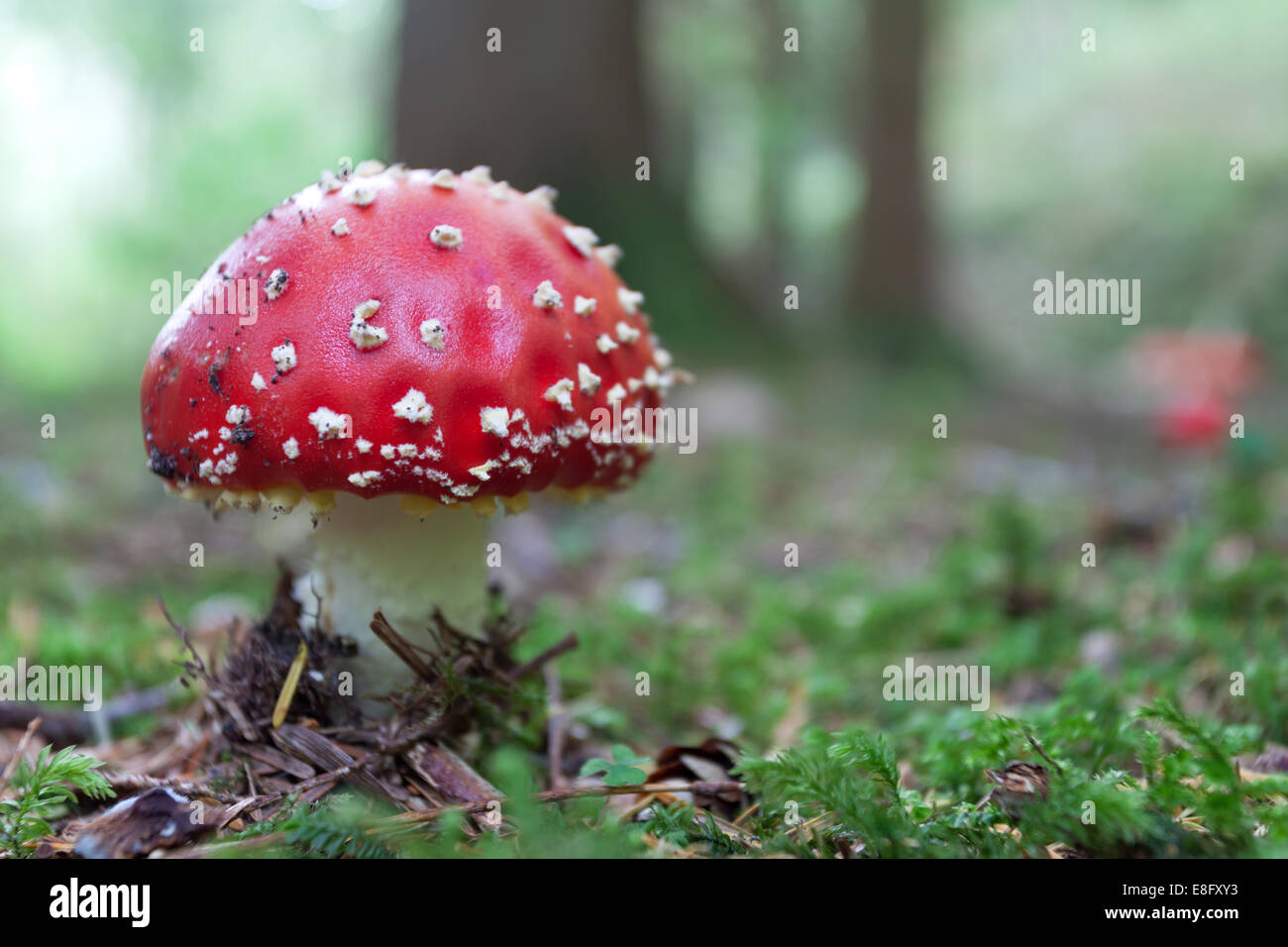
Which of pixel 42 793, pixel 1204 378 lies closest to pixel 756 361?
pixel 1204 378

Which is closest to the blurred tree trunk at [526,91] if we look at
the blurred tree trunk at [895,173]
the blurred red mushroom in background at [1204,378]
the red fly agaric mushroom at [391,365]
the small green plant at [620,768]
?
the blurred tree trunk at [895,173]

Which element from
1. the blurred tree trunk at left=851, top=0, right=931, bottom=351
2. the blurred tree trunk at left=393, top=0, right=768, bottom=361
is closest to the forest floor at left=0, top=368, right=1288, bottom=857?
the blurred tree trunk at left=393, top=0, right=768, bottom=361

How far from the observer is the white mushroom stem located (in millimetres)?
2295

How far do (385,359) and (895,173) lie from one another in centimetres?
883

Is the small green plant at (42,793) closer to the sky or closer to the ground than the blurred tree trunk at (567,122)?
closer to the ground

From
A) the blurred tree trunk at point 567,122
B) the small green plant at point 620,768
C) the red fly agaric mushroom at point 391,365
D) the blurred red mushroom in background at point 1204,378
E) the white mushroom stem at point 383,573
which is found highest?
the blurred tree trunk at point 567,122

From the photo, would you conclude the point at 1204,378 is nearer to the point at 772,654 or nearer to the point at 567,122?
the point at 567,122

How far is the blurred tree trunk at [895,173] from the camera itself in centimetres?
Result: 954

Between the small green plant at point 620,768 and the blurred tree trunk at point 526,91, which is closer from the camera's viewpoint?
the small green plant at point 620,768

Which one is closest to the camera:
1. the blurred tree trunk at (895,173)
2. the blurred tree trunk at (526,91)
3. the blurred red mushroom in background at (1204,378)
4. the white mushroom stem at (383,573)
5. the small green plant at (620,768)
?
the small green plant at (620,768)

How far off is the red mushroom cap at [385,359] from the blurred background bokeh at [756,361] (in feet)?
3.67

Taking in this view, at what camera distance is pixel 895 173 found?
31.6 ft

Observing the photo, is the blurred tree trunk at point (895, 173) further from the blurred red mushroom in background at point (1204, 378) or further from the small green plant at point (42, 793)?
the small green plant at point (42, 793)

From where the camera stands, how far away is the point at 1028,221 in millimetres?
21656
